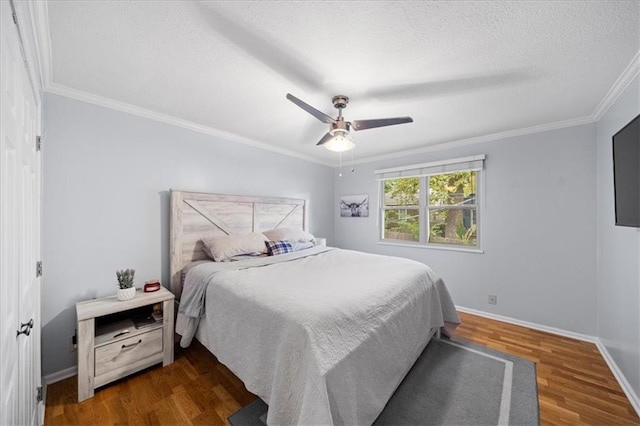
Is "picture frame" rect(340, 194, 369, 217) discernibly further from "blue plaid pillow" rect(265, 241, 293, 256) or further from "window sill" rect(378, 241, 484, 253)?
"blue plaid pillow" rect(265, 241, 293, 256)

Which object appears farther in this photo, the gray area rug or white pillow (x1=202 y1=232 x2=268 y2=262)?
white pillow (x1=202 y1=232 x2=268 y2=262)

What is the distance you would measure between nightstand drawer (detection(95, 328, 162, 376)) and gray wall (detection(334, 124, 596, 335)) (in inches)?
142

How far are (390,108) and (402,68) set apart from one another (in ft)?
2.14

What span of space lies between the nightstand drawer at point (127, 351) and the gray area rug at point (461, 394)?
102cm

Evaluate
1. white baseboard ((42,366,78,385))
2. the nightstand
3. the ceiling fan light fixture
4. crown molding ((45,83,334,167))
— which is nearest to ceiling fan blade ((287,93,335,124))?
the ceiling fan light fixture

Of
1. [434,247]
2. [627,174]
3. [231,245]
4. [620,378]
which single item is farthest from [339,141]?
[620,378]

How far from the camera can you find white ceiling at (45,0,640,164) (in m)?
1.31

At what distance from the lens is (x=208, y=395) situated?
6.12 feet

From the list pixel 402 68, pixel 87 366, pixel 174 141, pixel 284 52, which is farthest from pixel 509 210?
pixel 87 366

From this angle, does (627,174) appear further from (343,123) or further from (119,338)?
(119,338)

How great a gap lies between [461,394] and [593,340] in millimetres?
2052

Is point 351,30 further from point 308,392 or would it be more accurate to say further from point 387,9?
point 308,392

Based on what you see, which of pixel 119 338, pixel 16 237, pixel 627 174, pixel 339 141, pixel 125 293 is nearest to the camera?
pixel 16 237

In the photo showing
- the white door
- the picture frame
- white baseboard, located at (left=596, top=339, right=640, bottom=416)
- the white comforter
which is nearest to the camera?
the white door
